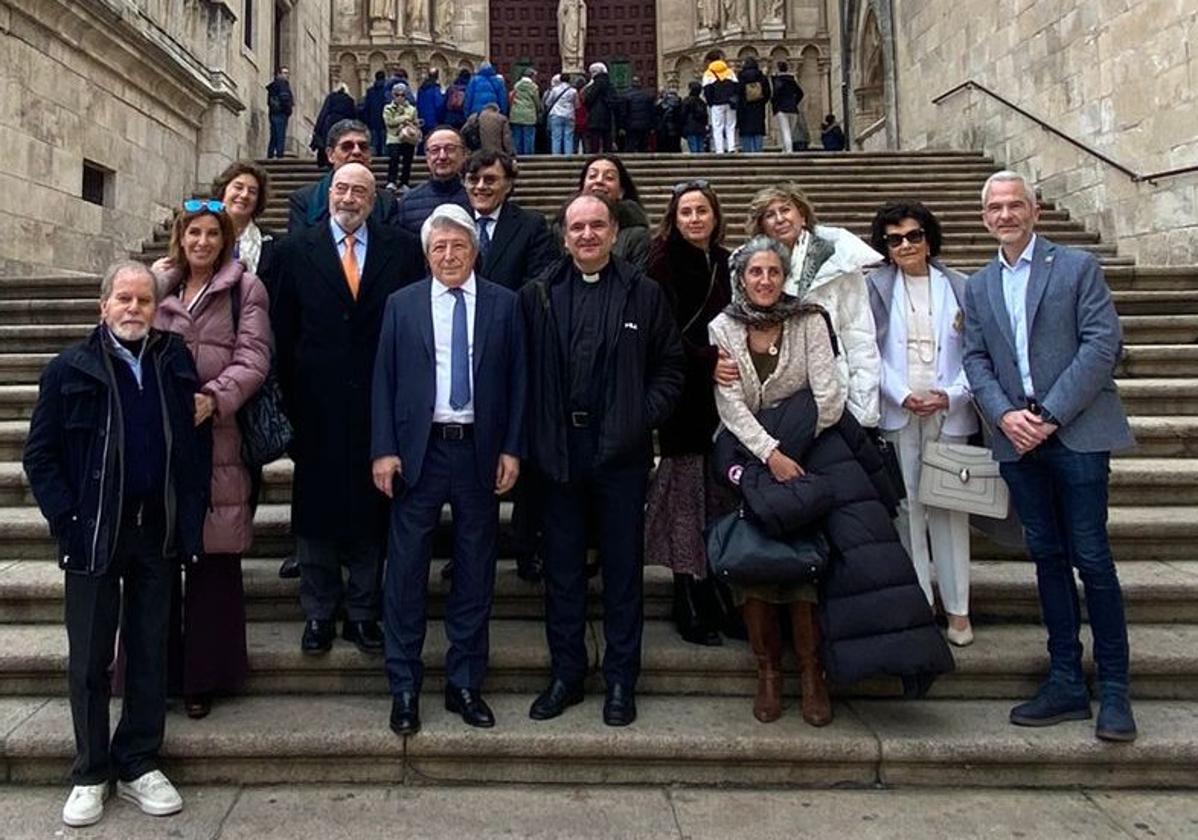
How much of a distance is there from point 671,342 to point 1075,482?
156 centimetres

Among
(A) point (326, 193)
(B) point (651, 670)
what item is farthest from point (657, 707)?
(A) point (326, 193)

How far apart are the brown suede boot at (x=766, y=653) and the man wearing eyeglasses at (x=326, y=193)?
2.36 metres

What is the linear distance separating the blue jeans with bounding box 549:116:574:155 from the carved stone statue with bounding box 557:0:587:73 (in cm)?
752

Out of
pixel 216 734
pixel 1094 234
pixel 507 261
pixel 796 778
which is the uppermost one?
pixel 1094 234

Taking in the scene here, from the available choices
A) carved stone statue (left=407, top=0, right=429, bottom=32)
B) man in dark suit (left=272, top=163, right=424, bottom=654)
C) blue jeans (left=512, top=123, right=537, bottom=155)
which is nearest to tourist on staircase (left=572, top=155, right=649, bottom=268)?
man in dark suit (left=272, top=163, right=424, bottom=654)

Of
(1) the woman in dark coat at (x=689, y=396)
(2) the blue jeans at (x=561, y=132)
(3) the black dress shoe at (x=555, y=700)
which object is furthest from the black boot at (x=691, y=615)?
(2) the blue jeans at (x=561, y=132)

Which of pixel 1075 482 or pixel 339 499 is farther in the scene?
pixel 339 499

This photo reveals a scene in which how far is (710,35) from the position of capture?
20.4 m

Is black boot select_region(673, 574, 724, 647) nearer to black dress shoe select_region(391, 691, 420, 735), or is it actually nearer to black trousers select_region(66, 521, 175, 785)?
black dress shoe select_region(391, 691, 420, 735)

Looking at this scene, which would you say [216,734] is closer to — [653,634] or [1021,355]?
[653,634]

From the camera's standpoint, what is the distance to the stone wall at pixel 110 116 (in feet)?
25.1

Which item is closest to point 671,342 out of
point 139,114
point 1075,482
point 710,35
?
point 1075,482

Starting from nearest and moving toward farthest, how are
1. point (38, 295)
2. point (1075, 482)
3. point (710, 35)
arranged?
point (1075, 482)
point (38, 295)
point (710, 35)

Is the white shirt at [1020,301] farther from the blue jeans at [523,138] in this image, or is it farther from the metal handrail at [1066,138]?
the blue jeans at [523,138]
